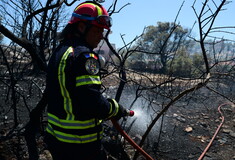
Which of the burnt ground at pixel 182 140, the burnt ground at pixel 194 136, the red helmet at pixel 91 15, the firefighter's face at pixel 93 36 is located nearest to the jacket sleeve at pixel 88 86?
the firefighter's face at pixel 93 36

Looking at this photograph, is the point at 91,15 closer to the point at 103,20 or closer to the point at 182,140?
the point at 103,20

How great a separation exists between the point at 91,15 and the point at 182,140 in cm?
455

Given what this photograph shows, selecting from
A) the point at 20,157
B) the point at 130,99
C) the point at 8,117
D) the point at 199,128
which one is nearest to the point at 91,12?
the point at 20,157

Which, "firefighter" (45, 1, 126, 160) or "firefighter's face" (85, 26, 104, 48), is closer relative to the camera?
"firefighter" (45, 1, 126, 160)

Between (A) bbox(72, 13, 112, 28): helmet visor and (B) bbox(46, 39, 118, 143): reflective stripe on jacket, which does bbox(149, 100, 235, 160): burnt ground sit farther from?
(A) bbox(72, 13, 112, 28): helmet visor

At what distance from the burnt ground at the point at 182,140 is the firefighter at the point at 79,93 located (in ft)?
6.61

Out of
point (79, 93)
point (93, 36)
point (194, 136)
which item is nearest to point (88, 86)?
point (79, 93)

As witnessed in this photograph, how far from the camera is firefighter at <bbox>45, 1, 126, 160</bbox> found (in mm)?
1406

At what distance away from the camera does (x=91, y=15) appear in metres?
1.73

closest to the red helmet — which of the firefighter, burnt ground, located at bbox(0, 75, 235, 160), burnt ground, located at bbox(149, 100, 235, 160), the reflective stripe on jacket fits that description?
the firefighter

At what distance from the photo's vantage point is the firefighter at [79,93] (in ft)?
4.61

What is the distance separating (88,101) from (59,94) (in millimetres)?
296

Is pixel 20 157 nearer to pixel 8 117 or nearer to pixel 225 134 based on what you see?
pixel 8 117

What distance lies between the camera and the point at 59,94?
5.07 feet
